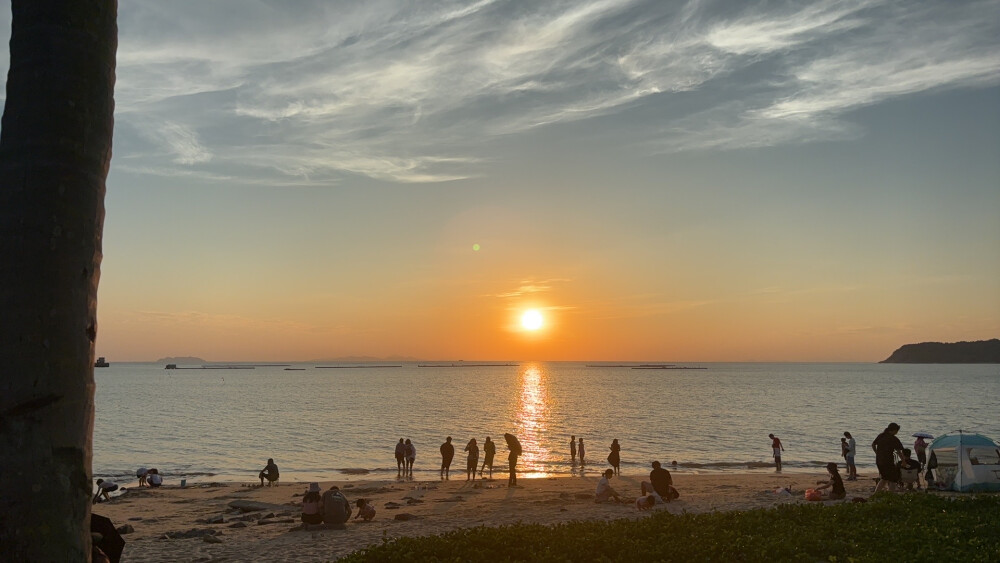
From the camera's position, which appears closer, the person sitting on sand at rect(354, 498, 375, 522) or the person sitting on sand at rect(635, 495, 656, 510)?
the person sitting on sand at rect(354, 498, 375, 522)

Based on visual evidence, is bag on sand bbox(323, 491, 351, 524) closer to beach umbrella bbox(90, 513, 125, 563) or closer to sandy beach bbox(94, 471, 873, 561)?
sandy beach bbox(94, 471, 873, 561)

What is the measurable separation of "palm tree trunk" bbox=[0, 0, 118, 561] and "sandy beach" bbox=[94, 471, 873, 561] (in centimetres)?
1089

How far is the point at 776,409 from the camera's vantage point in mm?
91500

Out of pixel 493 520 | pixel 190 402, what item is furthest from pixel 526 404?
pixel 493 520

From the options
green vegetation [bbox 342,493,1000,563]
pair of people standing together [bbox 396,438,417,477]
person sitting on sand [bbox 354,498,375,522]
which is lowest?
pair of people standing together [bbox 396,438,417,477]

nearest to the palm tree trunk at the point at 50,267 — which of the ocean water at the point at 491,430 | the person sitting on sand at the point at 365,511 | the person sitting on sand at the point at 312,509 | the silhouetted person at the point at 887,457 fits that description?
the person sitting on sand at the point at 312,509

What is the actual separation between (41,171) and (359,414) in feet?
264

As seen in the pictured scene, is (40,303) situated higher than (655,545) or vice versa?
(40,303)

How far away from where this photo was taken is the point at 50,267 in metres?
4.81

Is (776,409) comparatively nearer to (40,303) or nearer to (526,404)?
(526,404)

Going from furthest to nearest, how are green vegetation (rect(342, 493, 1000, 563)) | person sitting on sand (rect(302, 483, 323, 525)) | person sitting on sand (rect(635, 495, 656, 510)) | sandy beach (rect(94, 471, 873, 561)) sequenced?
person sitting on sand (rect(635, 495, 656, 510)) < person sitting on sand (rect(302, 483, 323, 525)) < sandy beach (rect(94, 471, 873, 561)) < green vegetation (rect(342, 493, 1000, 563))

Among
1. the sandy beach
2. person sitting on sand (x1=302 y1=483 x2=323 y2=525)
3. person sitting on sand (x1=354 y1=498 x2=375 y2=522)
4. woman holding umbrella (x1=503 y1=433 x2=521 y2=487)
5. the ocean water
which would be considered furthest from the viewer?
the ocean water

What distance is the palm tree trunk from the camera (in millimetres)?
4562

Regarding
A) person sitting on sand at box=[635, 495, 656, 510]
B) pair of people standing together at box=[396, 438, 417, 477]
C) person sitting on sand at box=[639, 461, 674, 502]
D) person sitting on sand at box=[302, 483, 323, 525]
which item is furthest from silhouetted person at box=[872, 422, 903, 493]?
pair of people standing together at box=[396, 438, 417, 477]
